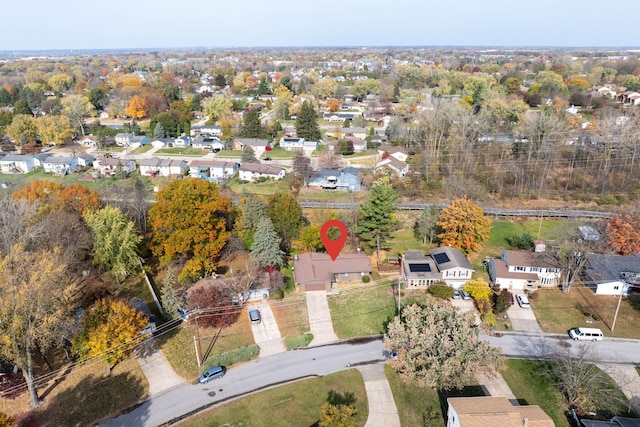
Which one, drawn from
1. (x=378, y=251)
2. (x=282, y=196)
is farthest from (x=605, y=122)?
(x=282, y=196)

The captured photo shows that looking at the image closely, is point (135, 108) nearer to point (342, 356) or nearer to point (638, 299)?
point (342, 356)

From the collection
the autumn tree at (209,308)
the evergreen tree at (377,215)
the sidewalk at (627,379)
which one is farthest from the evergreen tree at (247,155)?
the sidewalk at (627,379)

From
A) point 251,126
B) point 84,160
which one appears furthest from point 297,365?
point 84,160

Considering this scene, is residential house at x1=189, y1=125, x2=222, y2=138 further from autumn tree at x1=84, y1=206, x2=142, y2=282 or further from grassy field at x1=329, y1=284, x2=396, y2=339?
grassy field at x1=329, y1=284, x2=396, y2=339

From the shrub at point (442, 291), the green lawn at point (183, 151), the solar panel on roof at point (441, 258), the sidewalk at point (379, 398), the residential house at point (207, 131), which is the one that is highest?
the residential house at point (207, 131)

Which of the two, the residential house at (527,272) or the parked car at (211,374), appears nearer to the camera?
the parked car at (211,374)

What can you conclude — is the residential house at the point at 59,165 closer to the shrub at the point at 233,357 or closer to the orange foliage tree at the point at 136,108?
the orange foliage tree at the point at 136,108
